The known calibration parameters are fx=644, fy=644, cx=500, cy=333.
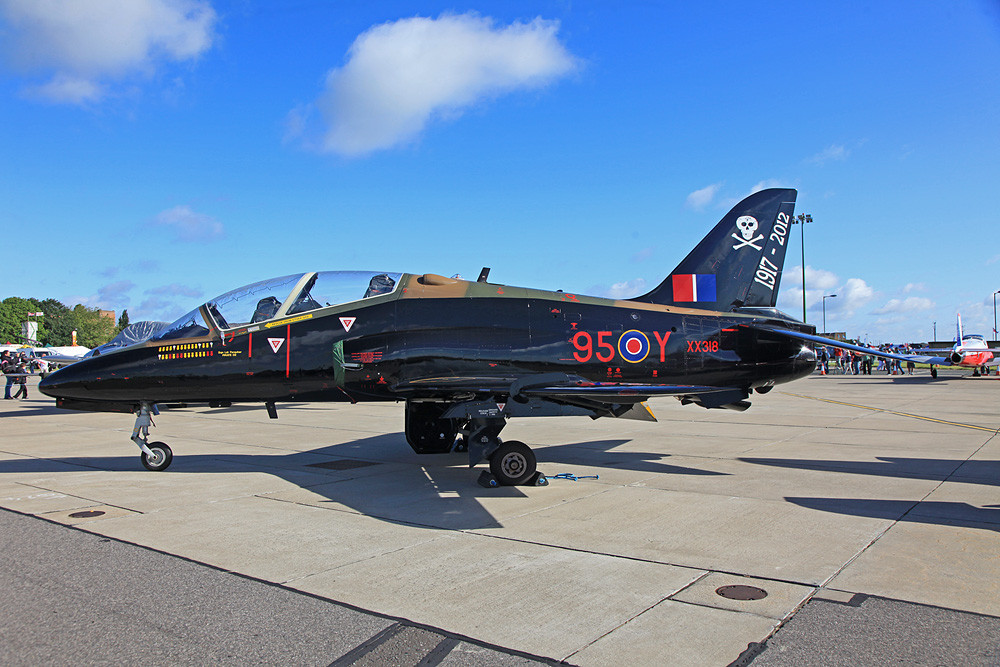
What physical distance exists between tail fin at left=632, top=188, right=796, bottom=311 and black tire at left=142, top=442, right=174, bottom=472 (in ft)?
24.6

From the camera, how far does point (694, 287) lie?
34.5 ft

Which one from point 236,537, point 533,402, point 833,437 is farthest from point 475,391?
point 833,437

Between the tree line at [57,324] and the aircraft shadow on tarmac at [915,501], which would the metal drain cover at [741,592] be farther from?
the tree line at [57,324]

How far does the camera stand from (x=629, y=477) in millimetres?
8734

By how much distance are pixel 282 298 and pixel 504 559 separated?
5.41 meters

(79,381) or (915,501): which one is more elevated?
(79,381)

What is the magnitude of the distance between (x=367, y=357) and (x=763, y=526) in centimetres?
527

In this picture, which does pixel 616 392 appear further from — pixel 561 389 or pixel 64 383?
pixel 64 383

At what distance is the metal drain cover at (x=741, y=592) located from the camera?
4263 millimetres

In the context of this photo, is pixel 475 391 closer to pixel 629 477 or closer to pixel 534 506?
pixel 534 506

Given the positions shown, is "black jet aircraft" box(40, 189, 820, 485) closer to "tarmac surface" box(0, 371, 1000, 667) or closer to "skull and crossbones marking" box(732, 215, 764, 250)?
"tarmac surface" box(0, 371, 1000, 667)

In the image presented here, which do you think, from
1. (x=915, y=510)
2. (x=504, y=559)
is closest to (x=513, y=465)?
(x=504, y=559)

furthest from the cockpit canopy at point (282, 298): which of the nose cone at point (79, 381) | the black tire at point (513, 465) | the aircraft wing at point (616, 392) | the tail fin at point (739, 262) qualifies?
the tail fin at point (739, 262)

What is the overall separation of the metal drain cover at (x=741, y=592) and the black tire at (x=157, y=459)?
26.3ft
